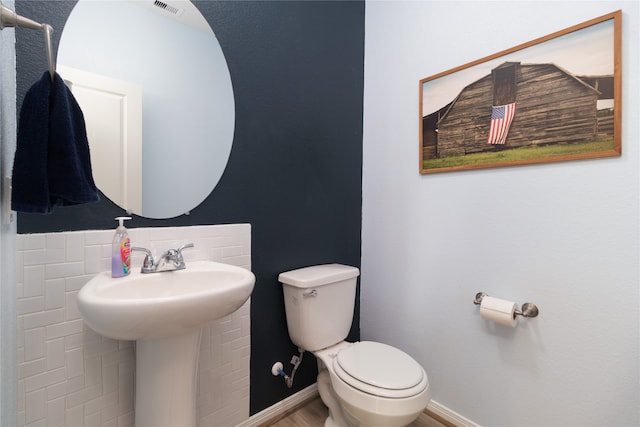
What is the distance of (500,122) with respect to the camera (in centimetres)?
131

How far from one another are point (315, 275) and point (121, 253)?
827mm

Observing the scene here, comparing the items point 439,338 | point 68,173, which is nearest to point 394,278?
point 439,338

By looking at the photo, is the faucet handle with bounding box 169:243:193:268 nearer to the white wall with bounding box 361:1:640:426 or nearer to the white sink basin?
the white sink basin

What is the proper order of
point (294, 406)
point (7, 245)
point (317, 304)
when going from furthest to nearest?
1. point (294, 406)
2. point (317, 304)
3. point (7, 245)

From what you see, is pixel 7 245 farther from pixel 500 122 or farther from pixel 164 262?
pixel 500 122

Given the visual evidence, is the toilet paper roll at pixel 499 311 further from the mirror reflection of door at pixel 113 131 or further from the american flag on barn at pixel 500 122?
the mirror reflection of door at pixel 113 131

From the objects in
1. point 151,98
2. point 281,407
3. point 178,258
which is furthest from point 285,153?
point 281,407

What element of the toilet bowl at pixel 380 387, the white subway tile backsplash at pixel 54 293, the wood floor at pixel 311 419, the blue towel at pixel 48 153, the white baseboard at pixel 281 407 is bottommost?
the wood floor at pixel 311 419

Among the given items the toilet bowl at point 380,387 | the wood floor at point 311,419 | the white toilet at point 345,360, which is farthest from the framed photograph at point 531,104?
the wood floor at point 311,419

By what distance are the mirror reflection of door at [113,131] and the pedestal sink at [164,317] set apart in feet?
1.01

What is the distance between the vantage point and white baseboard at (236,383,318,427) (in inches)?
56.8

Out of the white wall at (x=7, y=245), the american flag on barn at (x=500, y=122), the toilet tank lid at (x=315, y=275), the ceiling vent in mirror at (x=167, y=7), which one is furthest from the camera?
the toilet tank lid at (x=315, y=275)

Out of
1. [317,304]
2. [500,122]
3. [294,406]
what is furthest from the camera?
[294,406]

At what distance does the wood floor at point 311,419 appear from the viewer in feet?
4.89
